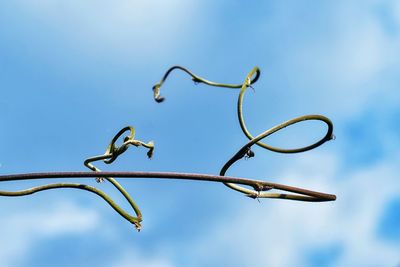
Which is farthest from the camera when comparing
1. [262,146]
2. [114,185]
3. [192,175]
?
[262,146]

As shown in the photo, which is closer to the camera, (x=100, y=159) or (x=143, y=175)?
(x=143, y=175)

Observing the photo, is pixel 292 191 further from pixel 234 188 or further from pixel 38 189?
pixel 38 189

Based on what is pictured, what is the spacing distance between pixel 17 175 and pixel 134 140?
276 mm

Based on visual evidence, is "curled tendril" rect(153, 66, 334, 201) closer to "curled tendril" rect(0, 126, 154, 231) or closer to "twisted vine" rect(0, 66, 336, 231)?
"twisted vine" rect(0, 66, 336, 231)

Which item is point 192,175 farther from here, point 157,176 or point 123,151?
point 123,151

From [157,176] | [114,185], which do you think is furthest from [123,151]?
→ [157,176]

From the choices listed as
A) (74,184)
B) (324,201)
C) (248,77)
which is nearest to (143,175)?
(74,184)

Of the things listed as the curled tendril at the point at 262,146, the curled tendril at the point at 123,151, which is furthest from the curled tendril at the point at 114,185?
the curled tendril at the point at 262,146

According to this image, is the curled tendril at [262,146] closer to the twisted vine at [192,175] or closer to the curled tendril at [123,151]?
the twisted vine at [192,175]

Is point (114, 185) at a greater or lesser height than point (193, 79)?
lesser

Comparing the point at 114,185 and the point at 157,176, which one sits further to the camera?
the point at 114,185

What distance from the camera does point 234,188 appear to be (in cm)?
91

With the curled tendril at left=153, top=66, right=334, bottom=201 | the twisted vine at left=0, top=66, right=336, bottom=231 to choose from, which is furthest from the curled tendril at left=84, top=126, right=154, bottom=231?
the curled tendril at left=153, top=66, right=334, bottom=201

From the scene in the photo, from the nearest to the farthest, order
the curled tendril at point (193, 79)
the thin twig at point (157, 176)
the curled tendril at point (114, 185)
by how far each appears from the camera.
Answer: the thin twig at point (157, 176) < the curled tendril at point (114, 185) < the curled tendril at point (193, 79)
